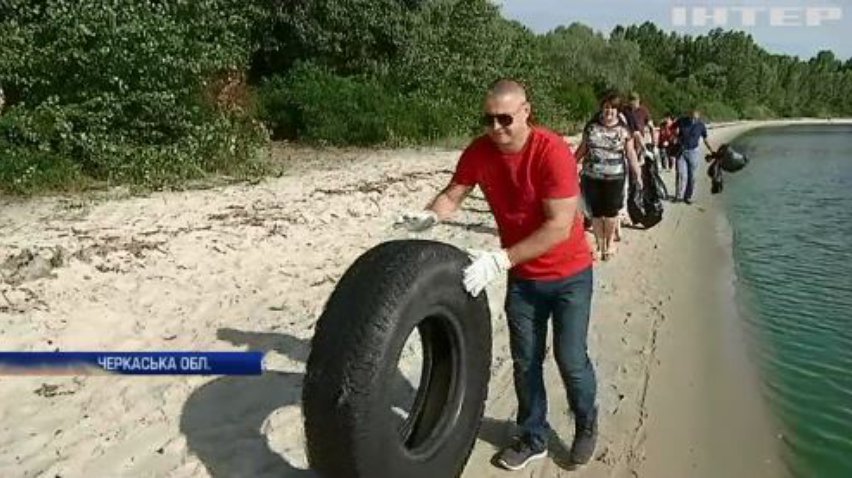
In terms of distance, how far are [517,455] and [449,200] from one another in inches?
52.3

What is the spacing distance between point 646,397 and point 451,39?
824 inches

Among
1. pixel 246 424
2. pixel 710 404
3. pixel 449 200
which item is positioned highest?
pixel 449 200

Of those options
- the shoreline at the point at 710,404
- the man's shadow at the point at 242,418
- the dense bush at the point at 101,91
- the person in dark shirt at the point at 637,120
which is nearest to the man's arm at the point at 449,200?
the man's shadow at the point at 242,418

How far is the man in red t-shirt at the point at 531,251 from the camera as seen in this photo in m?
3.64

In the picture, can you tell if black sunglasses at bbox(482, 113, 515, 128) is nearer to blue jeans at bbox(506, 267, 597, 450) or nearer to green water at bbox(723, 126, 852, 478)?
blue jeans at bbox(506, 267, 597, 450)

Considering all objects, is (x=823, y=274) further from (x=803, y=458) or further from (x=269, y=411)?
(x=269, y=411)

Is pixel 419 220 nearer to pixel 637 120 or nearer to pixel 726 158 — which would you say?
pixel 637 120

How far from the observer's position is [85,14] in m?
11.6

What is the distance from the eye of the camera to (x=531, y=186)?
3719mm

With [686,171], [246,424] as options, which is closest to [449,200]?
[246,424]

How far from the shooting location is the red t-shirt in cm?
364

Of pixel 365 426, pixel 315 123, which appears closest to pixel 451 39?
pixel 315 123

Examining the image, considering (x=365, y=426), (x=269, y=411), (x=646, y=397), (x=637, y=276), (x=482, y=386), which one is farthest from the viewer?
(x=637, y=276)

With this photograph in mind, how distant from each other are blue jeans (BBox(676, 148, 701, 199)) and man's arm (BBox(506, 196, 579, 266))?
10.9 meters
